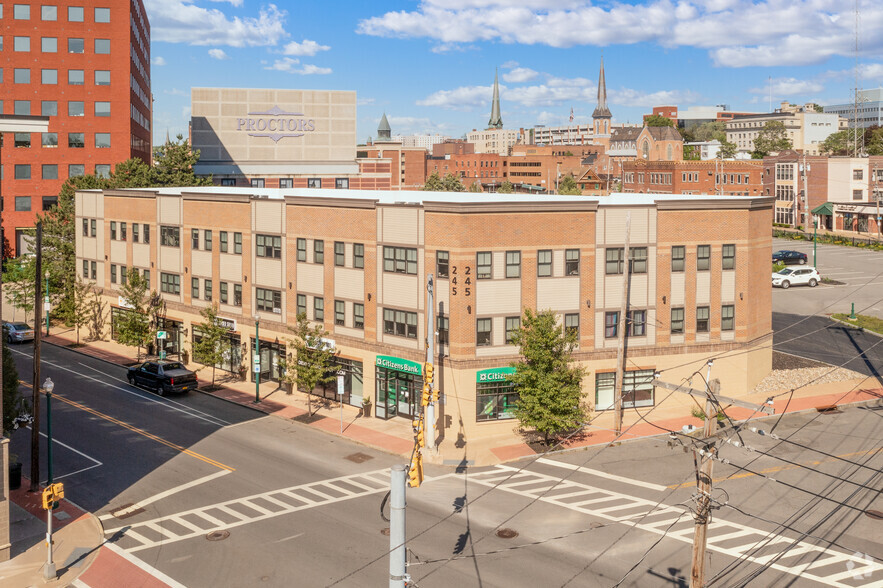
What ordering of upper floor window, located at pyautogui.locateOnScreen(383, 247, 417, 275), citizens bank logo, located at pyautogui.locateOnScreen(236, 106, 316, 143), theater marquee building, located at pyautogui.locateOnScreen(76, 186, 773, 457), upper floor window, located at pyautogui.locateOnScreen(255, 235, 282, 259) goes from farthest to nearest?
citizens bank logo, located at pyautogui.locateOnScreen(236, 106, 316, 143) → upper floor window, located at pyautogui.locateOnScreen(255, 235, 282, 259) → upper floor window, located at pyautogui.locateOnScreen(383, 247, 417, 275) → theater marquee building, located at pyautogui.locateOnScreen(76, 186, 773, 457)

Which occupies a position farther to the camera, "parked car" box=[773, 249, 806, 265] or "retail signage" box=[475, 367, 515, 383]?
"parked car" box=[773, 249, 806, 265]

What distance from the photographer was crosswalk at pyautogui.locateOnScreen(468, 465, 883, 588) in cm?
2561

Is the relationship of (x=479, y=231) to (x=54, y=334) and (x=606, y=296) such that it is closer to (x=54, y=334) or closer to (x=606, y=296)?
(x=606, y=296)

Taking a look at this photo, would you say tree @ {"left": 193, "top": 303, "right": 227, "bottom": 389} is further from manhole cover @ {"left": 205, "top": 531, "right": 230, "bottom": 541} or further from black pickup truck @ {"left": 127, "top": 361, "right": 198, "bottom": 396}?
manhole cover @ {"left": 205, "top": 531, "right": 230, "bottom": 541}

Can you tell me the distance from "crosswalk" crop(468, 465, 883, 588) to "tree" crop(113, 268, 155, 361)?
3022 centimetres

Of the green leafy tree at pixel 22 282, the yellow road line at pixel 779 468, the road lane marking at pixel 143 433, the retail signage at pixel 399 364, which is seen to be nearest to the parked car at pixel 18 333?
the green leafy tree at pixel 22 282

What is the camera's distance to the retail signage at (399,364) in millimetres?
41875

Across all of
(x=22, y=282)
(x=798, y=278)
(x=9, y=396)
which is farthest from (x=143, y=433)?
(x=798, y=278)

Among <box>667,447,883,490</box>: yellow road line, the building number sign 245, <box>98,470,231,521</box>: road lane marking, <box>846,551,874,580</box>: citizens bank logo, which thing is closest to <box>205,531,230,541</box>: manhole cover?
<box>98,470,231,521</box>: road lane marking

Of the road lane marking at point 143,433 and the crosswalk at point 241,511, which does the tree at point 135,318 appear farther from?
the crosswalk at point 241,511

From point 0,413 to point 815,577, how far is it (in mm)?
Result: 25686

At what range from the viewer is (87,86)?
94.9 m

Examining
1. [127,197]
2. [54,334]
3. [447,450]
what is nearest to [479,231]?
[447,450]

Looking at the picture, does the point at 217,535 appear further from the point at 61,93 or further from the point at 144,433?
the point at 61,93
